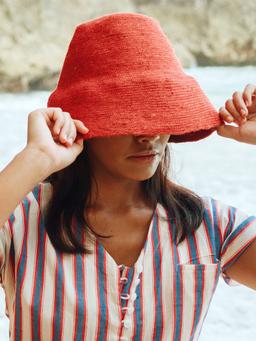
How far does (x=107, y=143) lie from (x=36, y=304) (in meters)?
0.22

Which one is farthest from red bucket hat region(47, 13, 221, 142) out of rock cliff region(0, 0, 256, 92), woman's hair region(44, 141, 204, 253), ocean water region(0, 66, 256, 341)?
rock cliff region(0, 0, 256, 92)

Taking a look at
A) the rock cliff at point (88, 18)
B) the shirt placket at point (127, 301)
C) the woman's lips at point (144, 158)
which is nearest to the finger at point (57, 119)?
the woman's lips at point (144, 158)

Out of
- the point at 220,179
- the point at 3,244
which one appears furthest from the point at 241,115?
the point at 220,179

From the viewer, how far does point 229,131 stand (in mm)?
686

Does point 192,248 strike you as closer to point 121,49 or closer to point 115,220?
point 115,220

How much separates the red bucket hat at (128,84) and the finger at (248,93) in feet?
0.21

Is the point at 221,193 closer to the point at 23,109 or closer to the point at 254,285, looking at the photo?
the point at 254,285

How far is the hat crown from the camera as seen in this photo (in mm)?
637

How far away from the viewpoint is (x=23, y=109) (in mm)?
4469

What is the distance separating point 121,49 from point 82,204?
224 mm

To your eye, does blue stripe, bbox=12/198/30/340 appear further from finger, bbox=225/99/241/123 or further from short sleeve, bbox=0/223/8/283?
finger, bbox=225/99/241/123

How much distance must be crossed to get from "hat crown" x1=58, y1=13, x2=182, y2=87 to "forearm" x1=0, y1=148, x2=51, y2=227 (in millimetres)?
126

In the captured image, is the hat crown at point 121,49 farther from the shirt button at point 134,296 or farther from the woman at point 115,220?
the shirt button at point 134,296

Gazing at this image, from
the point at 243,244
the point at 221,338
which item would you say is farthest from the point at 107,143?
the point at 221,338
